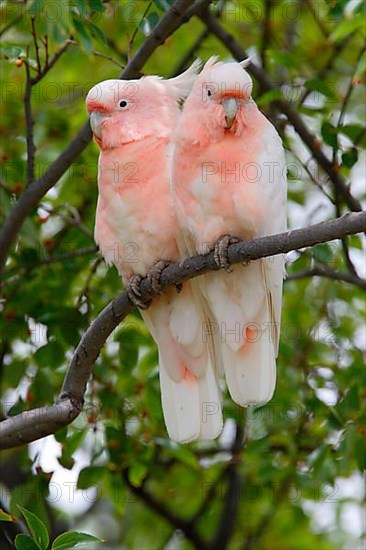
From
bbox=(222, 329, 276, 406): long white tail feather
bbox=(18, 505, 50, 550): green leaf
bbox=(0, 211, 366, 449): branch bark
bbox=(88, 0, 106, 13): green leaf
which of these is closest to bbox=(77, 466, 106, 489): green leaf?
bbox=(0, 211, 366, 449): branch bark

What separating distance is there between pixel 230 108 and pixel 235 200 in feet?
1.06

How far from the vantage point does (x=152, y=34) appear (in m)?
4.25

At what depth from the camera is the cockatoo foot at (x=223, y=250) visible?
3.52 metres

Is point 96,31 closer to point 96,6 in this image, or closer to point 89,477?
point 96,6

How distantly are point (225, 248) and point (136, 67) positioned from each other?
1119 mm

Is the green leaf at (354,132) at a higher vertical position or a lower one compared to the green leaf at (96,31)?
lower

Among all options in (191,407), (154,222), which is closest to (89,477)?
(191,407)

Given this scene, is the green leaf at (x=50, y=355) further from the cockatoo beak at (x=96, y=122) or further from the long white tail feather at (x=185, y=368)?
the cockatoo beak at (x=96, y=122)

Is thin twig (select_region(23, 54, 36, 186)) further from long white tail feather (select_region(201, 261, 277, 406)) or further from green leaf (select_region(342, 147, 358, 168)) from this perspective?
green leaf (select_region(342, 147, 358, 168))

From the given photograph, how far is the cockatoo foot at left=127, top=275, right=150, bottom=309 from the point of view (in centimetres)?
386

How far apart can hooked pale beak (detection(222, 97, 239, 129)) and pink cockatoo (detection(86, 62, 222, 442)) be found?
412mm

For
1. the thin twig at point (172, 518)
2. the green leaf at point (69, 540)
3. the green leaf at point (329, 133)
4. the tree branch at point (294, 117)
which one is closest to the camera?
the green leaf at point (69, 540)

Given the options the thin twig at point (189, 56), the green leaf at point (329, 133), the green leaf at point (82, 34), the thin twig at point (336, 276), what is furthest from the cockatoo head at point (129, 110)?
the thin twig at point (189, 56)

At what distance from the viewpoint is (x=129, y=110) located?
4.09 m
